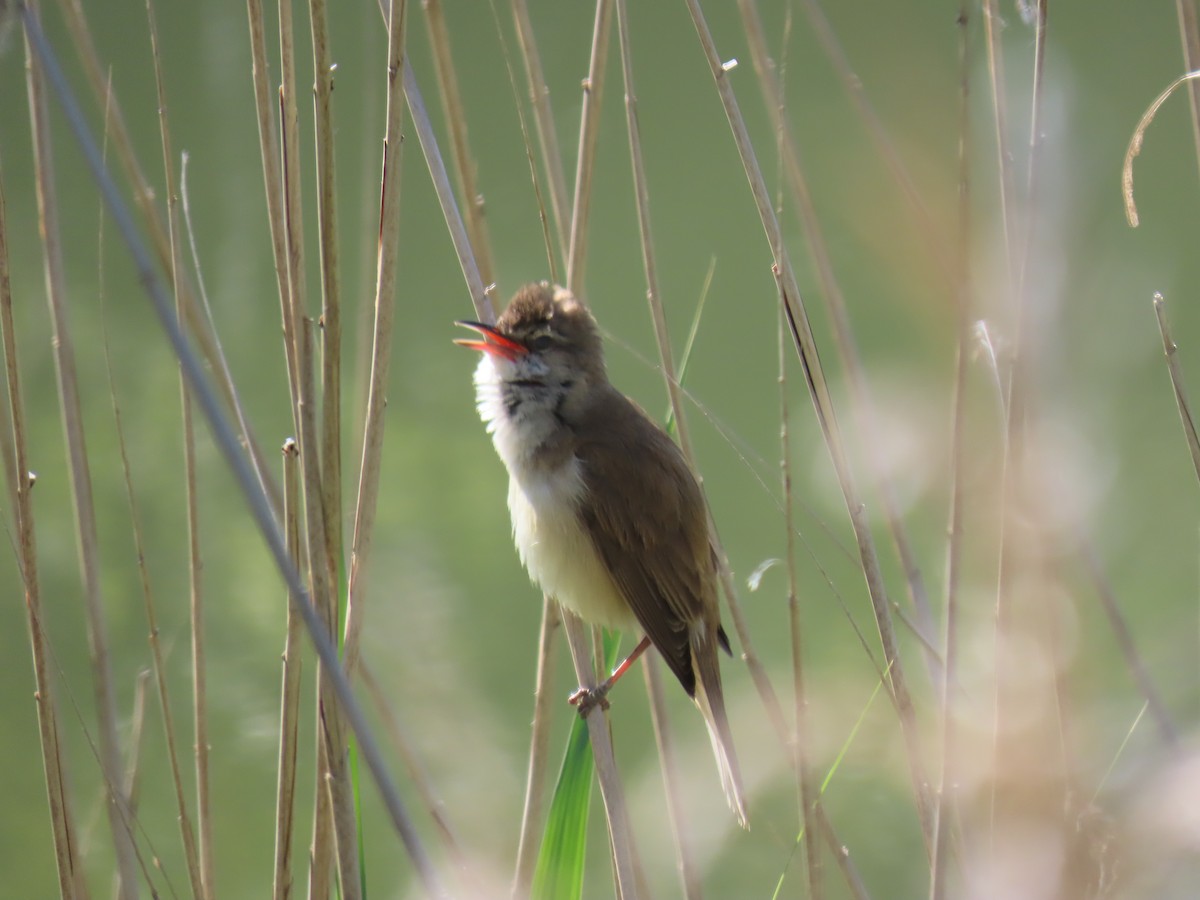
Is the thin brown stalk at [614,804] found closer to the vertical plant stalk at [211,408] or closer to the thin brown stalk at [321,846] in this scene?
the thin brown stalk at [321,846]

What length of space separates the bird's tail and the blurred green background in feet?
0.93

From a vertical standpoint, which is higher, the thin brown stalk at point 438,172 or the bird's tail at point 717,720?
the thin brown stalk at point 438,172

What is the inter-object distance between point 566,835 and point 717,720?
0.52 meters

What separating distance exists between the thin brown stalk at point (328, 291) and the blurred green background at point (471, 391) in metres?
0.95

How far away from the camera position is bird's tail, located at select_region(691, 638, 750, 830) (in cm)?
226

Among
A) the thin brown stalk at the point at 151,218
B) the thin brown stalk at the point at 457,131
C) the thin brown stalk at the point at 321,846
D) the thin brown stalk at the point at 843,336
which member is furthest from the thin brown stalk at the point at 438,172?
the thin brown stalk at the point at 321,846

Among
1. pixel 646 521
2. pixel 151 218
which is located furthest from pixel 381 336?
pixel 646 521

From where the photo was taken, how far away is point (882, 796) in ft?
13.7

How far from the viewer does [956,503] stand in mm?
2170

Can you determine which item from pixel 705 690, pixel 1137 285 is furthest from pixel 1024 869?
pixel 1137 285

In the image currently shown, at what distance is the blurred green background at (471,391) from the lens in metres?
3.97

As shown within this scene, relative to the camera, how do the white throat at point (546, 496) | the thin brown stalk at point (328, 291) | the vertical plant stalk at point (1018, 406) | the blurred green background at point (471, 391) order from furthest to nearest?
A: the blurred green background at point (471, 391)
the white throat at point (546, 496)
the vertical plant stalk at point (1018, 406)
the thin brown stalk at point (328, 291)

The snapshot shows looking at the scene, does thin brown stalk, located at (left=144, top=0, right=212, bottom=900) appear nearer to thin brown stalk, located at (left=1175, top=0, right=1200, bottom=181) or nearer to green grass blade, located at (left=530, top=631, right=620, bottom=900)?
green grass blade, located at (left=530, top=631, right=620, bottom=900)

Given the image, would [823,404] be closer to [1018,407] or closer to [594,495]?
[1018,407]
